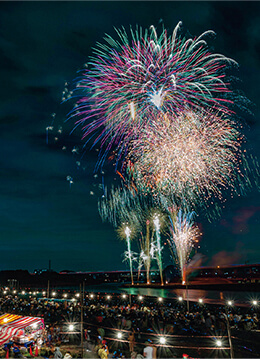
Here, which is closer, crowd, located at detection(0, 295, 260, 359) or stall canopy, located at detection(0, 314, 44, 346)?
crowd, located at detection(0, 295, 260, 359)

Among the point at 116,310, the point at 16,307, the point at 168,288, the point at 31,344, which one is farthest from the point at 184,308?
the point at 168,288

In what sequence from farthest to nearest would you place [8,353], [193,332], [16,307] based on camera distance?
[16,307], [193,332], [8,353]

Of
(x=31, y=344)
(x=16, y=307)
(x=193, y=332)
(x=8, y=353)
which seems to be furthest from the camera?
(x=16, y=307)

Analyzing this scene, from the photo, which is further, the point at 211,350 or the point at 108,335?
the point at 108,335

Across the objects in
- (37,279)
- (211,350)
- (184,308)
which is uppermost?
(37,279)

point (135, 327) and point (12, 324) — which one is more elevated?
point (12, 324)

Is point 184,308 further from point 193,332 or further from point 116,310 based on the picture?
point 193,332

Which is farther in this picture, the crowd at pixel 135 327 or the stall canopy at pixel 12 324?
the stall canopy at pixel 12 324

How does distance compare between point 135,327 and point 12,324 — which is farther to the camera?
point 135,327
